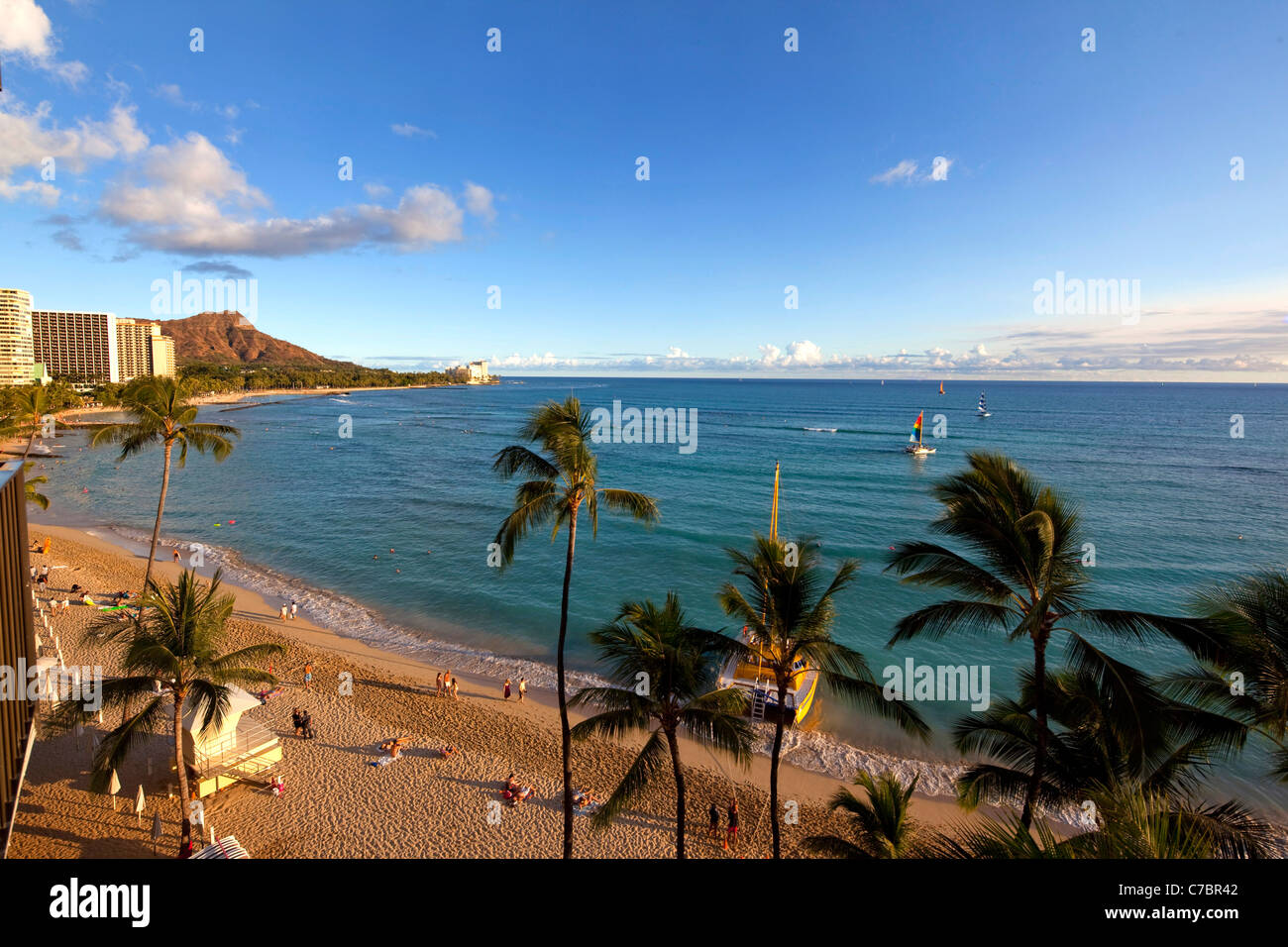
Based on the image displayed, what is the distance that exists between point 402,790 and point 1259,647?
17.1 meters

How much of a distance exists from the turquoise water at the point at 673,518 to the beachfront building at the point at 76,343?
132 metres

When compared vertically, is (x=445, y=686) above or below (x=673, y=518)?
below

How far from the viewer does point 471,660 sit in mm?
25266

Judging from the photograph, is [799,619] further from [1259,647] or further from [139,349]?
[139,349]

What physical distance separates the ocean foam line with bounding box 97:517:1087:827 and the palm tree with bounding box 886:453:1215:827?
9.67 metres

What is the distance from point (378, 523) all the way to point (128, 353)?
20779 centimetres

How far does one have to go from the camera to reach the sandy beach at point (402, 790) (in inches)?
536

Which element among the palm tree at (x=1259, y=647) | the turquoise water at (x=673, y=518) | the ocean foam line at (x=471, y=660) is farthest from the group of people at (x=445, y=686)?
the palm tree at (x=1259, y=647)

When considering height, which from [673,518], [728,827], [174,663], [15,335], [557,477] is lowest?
[728,827]

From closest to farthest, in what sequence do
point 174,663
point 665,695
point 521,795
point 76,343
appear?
point 665,695, point 174,663, point 521,795, point 76,343

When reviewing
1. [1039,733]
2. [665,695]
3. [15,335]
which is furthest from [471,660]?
[15,335]

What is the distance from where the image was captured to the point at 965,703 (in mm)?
22781
